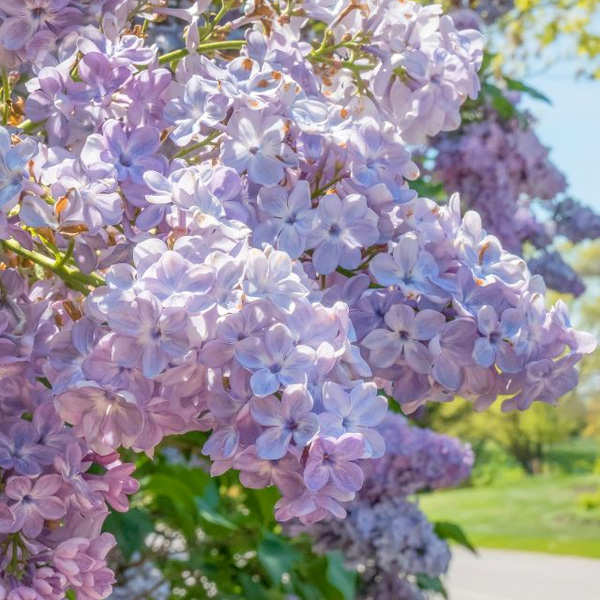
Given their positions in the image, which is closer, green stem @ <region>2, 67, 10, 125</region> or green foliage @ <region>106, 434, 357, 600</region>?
green stem @ <region>2, 67, 10, 125</region>

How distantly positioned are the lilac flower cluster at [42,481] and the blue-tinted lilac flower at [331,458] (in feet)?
0.55

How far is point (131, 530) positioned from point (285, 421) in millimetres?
1385

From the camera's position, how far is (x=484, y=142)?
8.27ft

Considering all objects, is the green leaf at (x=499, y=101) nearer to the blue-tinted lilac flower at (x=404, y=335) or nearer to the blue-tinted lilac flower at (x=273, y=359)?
the blue-tinted lilac flower at (x=404, y=335)

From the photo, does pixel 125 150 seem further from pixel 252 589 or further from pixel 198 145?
pixel 252 589

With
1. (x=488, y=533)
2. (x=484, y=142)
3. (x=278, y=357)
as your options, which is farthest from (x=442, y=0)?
(x=488, y=533)

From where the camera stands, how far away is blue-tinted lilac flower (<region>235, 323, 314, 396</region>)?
2.11 feet

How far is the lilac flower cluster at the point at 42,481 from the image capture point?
29.9 inches

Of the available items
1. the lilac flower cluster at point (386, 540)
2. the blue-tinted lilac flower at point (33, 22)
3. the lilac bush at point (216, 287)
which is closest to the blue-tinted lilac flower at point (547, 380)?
the lilac bush at point (216, 287)

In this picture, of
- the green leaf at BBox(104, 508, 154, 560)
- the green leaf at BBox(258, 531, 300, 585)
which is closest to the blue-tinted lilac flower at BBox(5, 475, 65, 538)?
the green leaf at BBox(104, 508, 154, 560)

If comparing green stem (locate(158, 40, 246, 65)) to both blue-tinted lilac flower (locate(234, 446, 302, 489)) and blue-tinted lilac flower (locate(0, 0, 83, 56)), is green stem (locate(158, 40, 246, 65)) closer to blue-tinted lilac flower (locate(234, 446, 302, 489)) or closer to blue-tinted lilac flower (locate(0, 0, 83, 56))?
blue-tinted lilac flower (locate(0, 0, 83, 56))

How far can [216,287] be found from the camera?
0.67m

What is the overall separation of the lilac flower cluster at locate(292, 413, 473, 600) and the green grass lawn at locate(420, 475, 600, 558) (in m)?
13.2

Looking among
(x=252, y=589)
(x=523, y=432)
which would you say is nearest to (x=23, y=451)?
(x=252, y=589)
